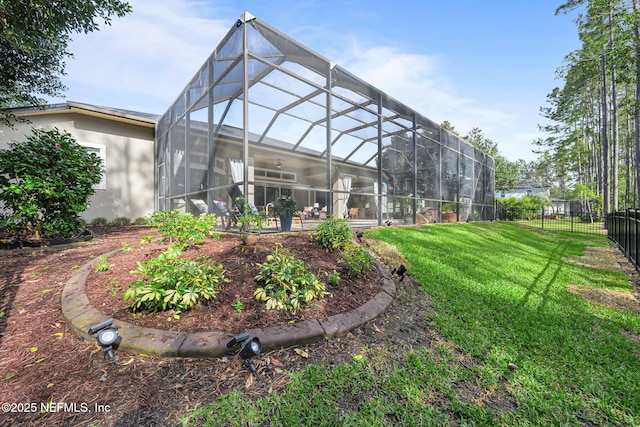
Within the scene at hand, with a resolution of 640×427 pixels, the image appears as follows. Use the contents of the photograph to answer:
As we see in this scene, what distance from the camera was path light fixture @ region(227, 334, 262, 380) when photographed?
1571 millimetres

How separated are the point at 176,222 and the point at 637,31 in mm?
19642

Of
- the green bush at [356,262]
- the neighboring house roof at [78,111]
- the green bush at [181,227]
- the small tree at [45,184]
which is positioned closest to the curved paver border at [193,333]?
the green bush at [356,262]

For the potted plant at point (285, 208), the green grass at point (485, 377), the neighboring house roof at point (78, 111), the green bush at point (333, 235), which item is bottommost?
the green grass at point (485, 377)

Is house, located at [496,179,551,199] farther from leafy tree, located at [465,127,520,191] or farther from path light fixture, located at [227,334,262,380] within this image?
path light fixture, located at [227,334,262,380]

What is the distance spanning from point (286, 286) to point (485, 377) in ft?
5.60

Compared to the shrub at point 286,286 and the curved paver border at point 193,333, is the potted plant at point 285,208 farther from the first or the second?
the curved paver border at point 193,333

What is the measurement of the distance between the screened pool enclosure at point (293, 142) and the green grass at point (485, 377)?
3397 millimetres

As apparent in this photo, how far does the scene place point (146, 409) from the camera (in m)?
1.31

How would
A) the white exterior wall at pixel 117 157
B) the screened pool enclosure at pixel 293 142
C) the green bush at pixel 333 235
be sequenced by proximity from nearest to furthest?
the green bush at pixel 333 235 → the screened pool enclosure at pixel 293 142 → the white exterior wall at pixel 117 157

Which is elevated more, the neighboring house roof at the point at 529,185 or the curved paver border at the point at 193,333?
the neighboring house roof at the point at 529,185

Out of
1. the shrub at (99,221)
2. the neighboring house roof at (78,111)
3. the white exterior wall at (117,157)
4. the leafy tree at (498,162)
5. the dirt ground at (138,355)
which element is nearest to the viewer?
the dirt ground at (138,355)

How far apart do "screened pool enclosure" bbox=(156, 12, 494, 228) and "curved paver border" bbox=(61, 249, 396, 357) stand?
2.95 m

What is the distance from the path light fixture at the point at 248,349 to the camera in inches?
61.9

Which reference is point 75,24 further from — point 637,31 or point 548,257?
point 637,31
